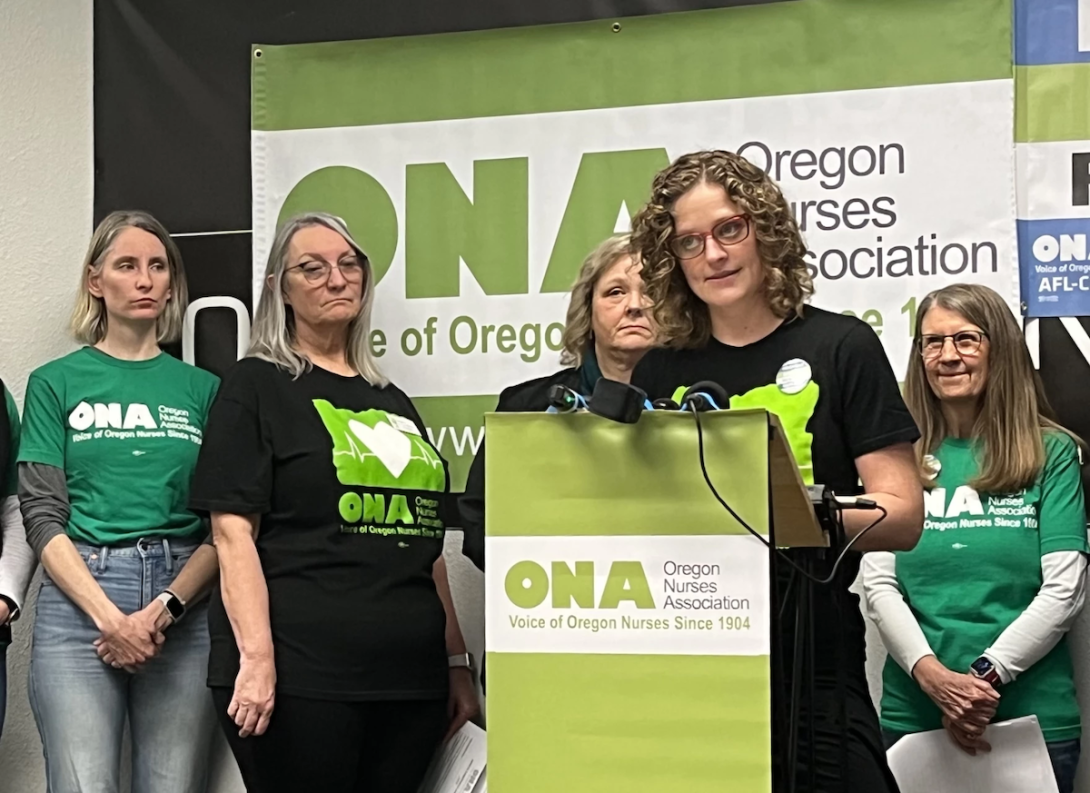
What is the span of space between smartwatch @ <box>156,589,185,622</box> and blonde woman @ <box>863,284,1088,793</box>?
1553mm

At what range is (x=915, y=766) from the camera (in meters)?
2.78

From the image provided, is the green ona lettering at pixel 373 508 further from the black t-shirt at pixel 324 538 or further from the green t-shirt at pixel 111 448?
the green t-shirt at pixel 111 448

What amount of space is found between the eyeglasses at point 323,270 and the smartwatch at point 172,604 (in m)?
0.79

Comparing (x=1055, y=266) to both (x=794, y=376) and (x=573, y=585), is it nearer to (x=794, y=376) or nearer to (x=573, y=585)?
(x=794, y=376)

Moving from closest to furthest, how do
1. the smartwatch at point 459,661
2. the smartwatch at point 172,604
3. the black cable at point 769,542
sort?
the black cable at point 769,542
the smartwatch at point 172,604
the smartwatch at point 459,661

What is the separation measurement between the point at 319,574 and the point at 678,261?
3.69 ft

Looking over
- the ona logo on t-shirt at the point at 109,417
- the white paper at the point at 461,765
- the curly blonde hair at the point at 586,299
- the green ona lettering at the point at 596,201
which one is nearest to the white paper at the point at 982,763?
the white paper at the point at 461,765

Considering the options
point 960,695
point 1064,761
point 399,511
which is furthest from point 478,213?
point 1064,761

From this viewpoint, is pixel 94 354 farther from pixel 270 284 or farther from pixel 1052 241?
pixel 1052 241

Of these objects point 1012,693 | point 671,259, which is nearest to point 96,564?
point 671,259

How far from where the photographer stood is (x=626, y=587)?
148 cm

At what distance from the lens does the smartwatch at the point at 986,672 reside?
2684mm

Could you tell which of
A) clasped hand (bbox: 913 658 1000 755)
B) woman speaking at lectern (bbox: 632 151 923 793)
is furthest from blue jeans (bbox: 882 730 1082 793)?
woman speaking at lectern (bbox: 632 151 923 793)

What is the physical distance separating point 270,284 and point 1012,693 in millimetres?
1826
